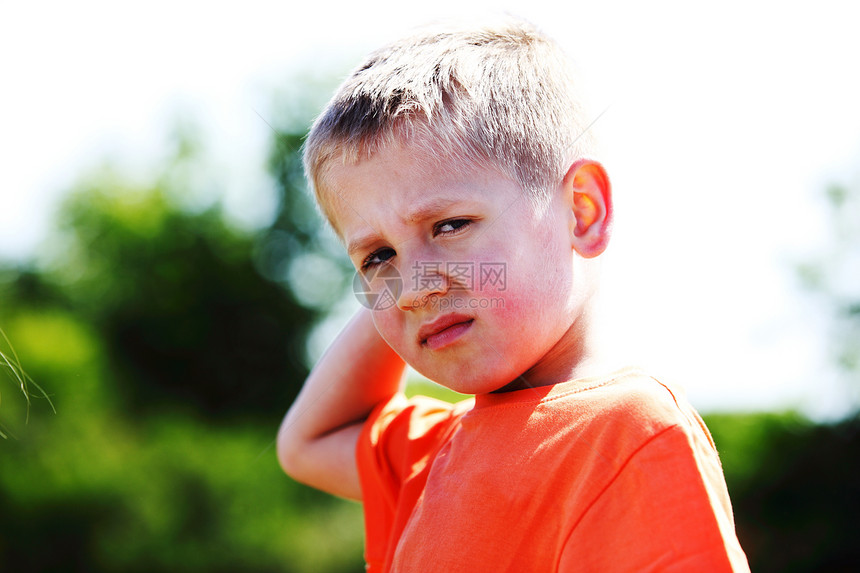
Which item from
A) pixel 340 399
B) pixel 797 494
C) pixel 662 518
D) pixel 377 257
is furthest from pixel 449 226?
pixel 797 494

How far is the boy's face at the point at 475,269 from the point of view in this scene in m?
0.83

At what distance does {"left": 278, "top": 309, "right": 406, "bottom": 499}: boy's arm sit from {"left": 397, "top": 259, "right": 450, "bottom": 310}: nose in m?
0.39

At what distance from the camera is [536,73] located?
1.01 meters

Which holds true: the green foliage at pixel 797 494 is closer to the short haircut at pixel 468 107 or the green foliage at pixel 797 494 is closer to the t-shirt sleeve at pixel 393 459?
the t-shirt sleeve at pixel 393 459

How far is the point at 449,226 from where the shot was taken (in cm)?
84

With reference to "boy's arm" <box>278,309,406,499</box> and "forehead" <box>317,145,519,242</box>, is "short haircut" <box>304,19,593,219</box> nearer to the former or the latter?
"forehead" <box>317,145,519,242</box>

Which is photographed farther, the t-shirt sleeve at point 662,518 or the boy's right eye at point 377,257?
the boy's right eye at point 377,257

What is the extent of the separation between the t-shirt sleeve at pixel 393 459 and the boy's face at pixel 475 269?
0.21 m

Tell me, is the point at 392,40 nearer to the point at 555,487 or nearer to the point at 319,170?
the point at 319,170

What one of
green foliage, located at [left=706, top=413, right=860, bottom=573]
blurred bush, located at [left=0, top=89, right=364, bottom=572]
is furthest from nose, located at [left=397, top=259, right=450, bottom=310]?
green foliage, located at [left=706, top=413, right=860, bottom=573]

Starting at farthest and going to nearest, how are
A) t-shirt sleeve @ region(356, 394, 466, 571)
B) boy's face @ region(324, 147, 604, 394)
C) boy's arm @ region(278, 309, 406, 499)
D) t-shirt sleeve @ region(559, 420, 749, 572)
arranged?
boy's arm @ region(278, 309, 406, 499), t-shirt sleeve @ region(356, 394, 466, 571), boy's face @ region(324, 147, 604, 394), t-shirt sleeve @ region(559, 420, 749, 572)

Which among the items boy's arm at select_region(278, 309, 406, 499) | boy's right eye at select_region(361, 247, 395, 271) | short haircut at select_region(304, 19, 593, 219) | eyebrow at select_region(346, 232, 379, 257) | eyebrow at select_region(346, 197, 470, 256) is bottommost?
boy's arm at select_region(278, 309, 406, 499)

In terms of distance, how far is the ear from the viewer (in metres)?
0.90

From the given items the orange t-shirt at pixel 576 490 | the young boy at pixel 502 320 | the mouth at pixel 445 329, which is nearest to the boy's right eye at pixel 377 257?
the young boy at pixel 502 320
